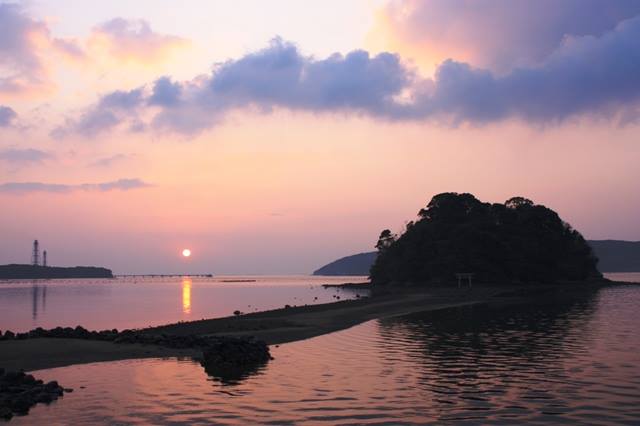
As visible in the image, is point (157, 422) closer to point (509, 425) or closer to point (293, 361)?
point (509, 425)

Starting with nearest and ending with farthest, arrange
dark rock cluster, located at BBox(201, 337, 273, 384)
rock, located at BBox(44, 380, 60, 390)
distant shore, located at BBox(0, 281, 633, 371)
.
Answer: rock, located at BBox(44, 380, 60, 390) < dark rock cluster, located at BBox(201, 337, 273, 384) < distant shore, located at BBox(0, 281, 633, 371)

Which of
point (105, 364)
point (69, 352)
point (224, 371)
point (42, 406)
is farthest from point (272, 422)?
point (69, 352)

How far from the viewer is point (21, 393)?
66.7ft

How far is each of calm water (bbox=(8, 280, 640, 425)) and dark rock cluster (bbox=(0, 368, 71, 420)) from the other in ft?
1.80

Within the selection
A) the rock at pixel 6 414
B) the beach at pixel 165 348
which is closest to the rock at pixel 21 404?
the rock at pixel 6 414

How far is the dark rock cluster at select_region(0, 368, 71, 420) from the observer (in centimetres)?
1912

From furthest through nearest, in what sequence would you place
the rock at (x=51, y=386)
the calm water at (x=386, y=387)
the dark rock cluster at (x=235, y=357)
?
the dark rock cluster at (x=235, y=357) → the rock at (x=51, y=386) → the calm water at (x=386, y=387)

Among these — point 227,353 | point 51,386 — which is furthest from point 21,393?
point 227,353

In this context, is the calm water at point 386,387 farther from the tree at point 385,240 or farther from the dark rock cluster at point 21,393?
the tree at point 385,240

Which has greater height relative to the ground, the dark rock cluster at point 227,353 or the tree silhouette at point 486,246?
the tree silhouette at point 486,246

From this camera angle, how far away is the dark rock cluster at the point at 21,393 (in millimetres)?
19125

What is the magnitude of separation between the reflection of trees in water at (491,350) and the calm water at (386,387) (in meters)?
0.07

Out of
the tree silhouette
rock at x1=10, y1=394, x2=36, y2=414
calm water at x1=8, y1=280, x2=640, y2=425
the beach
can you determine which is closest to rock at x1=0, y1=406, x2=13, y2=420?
rock at x1=10, y1=394, x2=36, y2=414

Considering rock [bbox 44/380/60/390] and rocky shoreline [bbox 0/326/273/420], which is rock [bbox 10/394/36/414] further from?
rock [bbox 44/380/60/390]
